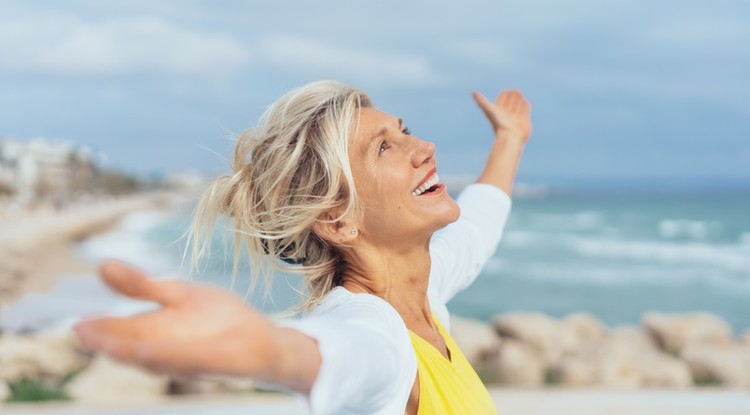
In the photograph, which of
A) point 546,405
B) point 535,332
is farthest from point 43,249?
point 546,405

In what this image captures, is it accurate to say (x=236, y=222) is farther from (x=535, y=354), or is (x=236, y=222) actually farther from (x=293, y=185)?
(x=535, y=354)

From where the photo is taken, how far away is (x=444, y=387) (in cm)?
144

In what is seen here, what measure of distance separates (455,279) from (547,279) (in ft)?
63.6

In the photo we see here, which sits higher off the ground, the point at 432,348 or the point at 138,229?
the point at 432,348

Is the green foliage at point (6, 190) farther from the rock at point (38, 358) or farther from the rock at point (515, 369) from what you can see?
the rock at point (515, 369)

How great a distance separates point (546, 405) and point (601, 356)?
1.67m

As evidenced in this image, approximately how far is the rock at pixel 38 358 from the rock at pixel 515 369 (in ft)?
9.90

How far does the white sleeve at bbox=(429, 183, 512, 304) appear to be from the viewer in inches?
76.0

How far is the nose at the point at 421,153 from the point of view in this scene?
156 centimetres

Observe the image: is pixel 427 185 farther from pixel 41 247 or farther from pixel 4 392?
pixel 41 247

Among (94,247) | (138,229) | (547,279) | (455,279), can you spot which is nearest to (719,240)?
(547,279)

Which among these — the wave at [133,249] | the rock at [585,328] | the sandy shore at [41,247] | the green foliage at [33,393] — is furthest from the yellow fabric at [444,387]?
the sandy shore at [41,247]

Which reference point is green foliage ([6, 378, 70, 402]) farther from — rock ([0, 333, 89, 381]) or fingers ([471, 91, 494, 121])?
fingers ([471, 91, 494, 121])

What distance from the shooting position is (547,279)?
20906 mm
